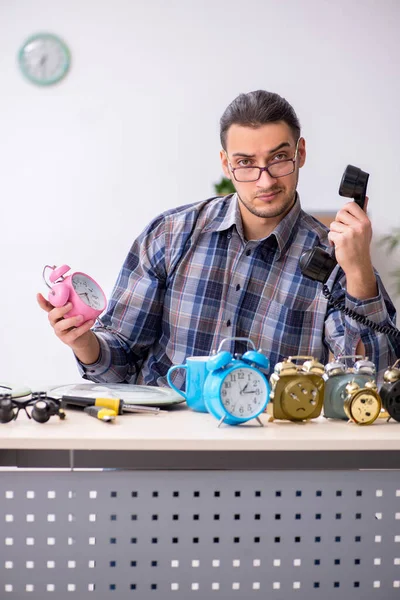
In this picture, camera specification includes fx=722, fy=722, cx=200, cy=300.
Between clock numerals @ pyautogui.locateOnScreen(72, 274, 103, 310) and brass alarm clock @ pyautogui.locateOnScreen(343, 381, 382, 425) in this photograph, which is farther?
clock numerals @ pyautogui.locateOnScreen(72, 274, 103, 310)

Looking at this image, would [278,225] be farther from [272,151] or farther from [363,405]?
[363,405]

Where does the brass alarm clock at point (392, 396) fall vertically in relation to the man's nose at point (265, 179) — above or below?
below

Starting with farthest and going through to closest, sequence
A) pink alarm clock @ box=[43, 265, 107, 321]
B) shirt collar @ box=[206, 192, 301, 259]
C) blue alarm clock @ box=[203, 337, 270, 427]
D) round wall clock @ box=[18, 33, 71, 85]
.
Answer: round wall clock @ box=[18, 33, 71, 85], shirt collar @ box=[206, 192, 301, 259], pink alarm clock @ box=[43, 265, 107, 321], blue alarm clock @ box=[203, 337, 270, 427]

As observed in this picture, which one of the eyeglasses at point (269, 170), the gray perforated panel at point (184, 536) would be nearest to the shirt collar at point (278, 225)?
the eyeglasses at point (269, 170)

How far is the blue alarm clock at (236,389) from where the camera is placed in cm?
119

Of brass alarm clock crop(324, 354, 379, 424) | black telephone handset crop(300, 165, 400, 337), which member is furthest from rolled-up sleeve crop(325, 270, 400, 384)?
brass alarm clock crop(324, 354, 379, 424)

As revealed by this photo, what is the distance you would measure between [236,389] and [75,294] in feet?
1.46

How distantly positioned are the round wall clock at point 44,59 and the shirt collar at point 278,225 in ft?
7.08

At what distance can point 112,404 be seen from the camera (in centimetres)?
127

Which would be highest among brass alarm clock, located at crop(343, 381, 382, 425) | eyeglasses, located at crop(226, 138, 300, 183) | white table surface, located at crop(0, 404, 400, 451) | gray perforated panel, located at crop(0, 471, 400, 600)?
eyeglasses, located at crop(226, 138, 300, 183)

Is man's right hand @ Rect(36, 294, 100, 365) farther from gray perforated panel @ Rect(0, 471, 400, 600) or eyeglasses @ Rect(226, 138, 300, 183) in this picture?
eyeglasses @ Rect(226, 138, 300, 183)

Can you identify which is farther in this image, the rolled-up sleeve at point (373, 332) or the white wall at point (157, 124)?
the white wall at point (157, 124)

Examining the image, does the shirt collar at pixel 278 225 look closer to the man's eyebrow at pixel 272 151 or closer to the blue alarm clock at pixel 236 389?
the man's eyebrow at pixel 272 151

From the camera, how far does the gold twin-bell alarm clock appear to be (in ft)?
4.02
